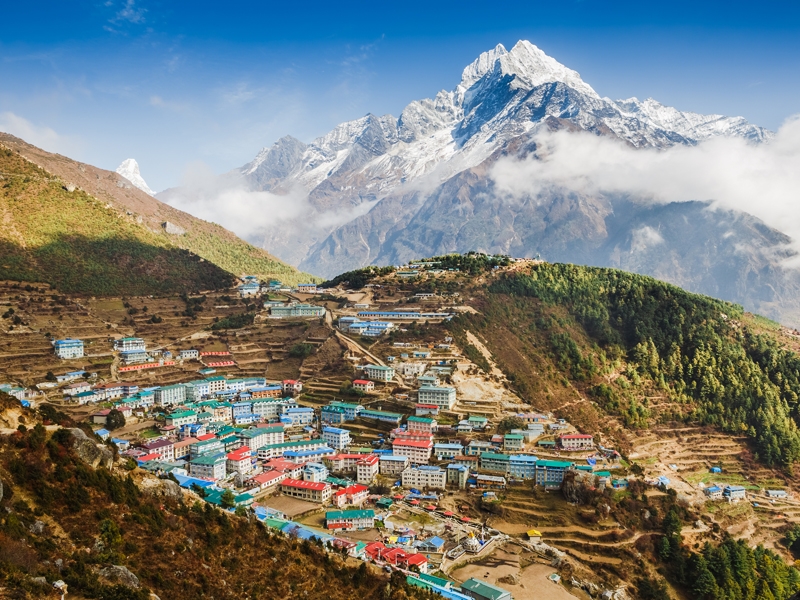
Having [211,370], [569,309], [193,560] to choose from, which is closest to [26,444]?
[193,560]

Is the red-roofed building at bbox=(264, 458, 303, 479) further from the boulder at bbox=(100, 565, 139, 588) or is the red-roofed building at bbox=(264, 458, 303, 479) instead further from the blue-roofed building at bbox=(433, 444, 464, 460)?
the boulder at bbox=(100, 565, 139, 588)

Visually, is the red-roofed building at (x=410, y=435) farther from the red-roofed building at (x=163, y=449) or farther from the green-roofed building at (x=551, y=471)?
the red-roofed building at (x=163, y=449)

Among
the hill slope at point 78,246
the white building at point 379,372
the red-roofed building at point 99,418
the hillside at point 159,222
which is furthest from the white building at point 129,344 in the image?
the hillside at point 159,222

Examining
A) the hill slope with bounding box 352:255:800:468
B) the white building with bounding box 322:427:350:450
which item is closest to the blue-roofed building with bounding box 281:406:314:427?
the white building with bounding box 322:427:350:450

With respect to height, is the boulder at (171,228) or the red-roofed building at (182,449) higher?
the boulder at (171,228)

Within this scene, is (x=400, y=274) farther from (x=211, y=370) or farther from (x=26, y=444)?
(x=26, y=444)
